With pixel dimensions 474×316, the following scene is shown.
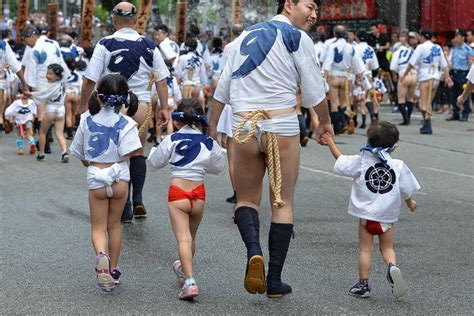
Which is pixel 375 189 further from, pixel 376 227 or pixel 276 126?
pixel 276 126

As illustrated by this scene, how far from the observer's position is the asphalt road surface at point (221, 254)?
21.4ft

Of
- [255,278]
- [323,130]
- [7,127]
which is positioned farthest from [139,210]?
[7,127]

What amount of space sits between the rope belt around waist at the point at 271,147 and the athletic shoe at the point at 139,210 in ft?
11.0

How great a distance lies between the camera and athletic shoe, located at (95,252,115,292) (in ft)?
21.9

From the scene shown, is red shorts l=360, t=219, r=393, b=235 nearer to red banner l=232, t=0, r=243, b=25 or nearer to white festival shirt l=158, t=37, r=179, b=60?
white festival shirt l=158, t=37, r=179, b=60

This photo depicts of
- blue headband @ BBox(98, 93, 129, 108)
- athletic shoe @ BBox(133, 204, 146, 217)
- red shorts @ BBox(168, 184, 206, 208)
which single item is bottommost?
athletic shoe @ BBox(133, 204, 146, 217)

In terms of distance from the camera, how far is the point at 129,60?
9.34 meters

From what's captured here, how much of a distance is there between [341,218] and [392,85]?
19.5 m

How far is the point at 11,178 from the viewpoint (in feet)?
42.6

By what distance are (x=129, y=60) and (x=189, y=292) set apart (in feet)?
11.0

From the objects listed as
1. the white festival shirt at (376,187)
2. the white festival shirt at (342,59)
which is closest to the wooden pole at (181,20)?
the white festival shirt at (342,59)

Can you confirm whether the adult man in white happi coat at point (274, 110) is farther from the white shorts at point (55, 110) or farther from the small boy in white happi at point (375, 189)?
the white shorts at point (55, 110)

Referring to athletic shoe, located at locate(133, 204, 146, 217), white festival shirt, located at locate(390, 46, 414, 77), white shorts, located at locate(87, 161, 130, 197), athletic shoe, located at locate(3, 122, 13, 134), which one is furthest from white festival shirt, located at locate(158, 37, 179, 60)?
white shorts, located at locate(87, 161, 130, 197)

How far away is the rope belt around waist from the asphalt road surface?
691 millimetres
